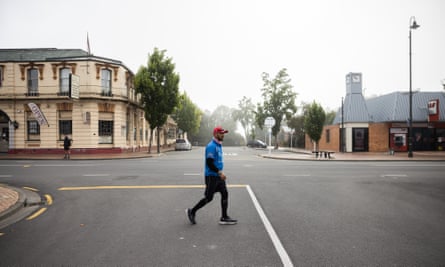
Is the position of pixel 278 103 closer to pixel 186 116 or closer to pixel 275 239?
pixel 186 116

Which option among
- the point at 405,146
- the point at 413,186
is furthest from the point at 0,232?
the point at 405,146

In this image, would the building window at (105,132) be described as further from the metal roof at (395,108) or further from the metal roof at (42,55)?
the metal roof at (395,108)

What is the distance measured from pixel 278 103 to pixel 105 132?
2986cm

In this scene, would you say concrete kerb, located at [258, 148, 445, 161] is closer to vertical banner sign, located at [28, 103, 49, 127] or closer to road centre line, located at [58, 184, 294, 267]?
road centre line, located at [58, 184, 294, 267]

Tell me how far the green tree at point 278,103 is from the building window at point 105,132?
1076 inches

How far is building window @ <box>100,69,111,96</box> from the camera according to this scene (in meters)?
25.0

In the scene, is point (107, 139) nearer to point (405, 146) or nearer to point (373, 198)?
point (373, 198)

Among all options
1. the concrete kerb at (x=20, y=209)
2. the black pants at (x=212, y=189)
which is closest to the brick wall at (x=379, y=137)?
the black pants at (x=212, y=189)

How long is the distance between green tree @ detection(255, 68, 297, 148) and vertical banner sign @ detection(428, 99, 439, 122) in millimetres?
19509

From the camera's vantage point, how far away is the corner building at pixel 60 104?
24156 mm

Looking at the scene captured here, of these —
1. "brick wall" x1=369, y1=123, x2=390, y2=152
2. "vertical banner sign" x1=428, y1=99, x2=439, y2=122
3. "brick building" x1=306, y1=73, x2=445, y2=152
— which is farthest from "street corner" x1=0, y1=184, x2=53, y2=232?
"vertical banner sign" x1=428, y1=99, x2=439, y2=122

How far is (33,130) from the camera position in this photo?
24.6m

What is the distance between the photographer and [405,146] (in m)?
28.9

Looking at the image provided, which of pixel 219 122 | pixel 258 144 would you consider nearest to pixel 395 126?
pixel 258 144
